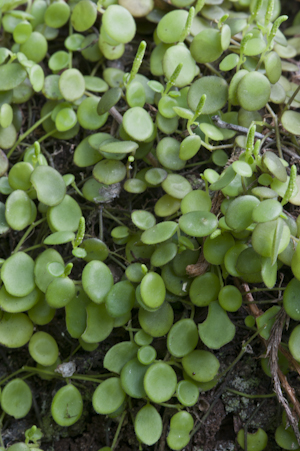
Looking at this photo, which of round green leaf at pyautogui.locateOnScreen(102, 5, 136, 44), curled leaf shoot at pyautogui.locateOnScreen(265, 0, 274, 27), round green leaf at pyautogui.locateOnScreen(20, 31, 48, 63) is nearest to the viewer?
curled leaf shoot at pyautogui.locateOnScreen(265, 0, 274, 27)

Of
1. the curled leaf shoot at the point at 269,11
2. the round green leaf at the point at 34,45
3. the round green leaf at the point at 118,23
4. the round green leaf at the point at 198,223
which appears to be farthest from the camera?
the round green leaf at the point at 34,45

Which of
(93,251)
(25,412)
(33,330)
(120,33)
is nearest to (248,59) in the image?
(120,33)

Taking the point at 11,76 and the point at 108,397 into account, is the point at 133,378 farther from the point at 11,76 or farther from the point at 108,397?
the point at 11,76

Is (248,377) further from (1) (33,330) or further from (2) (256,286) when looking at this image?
(1) (33,330)

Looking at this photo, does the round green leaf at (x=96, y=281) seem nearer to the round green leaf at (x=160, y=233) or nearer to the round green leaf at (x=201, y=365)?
the round green leaf at (x=160, y=233)

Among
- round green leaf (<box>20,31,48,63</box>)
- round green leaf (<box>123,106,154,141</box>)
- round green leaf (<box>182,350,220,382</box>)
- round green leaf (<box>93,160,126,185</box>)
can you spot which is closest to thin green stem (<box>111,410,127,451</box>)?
round green leaf (<box>182,350,220,382</box>)

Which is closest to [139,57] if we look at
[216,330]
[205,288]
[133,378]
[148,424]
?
[205,288]

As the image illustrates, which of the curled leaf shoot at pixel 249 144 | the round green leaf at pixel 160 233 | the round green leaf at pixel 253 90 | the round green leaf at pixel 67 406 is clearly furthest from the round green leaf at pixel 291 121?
the round green leaf at pixel 67 406

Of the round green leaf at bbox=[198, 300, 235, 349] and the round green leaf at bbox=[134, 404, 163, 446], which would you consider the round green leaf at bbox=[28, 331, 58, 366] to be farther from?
the round green leaf at bbox=[198, 300, 235, 349]
